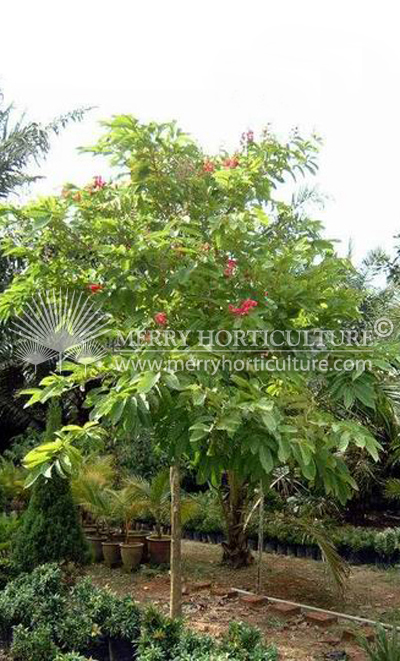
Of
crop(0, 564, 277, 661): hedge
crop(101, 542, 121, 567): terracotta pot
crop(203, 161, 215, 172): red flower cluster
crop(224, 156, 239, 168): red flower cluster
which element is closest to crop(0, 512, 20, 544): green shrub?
crop(101, 542, 121, 567): terracotta pot

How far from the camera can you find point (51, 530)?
7.25 metres

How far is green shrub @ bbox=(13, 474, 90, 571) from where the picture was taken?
23.2ft

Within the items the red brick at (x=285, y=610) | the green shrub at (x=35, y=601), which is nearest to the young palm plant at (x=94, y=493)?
the red brick at (x=285, y=610)

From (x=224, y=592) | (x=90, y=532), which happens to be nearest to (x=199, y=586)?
(x=224, y=592)

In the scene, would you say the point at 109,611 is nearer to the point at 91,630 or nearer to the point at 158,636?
the point at 91,630

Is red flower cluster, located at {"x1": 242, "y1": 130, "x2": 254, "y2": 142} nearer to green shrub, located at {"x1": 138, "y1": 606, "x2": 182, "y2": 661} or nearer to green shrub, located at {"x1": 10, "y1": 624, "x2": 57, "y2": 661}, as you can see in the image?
green shrub, located at {"x1": 138, "y1": 606, "x2": 182, "y2": 661}

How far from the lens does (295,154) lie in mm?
4852

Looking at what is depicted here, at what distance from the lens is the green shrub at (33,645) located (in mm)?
4453

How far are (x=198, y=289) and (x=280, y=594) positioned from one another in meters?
3.93

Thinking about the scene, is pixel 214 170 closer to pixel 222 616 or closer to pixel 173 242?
pixel 173 242

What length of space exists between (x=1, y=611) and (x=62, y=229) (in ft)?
9.07

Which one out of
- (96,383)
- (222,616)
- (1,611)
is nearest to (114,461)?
(96,383)

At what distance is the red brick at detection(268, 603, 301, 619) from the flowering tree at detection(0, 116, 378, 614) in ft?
4.74

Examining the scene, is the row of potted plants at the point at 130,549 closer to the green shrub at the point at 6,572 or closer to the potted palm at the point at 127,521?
the potted palm at the point at 127,521
